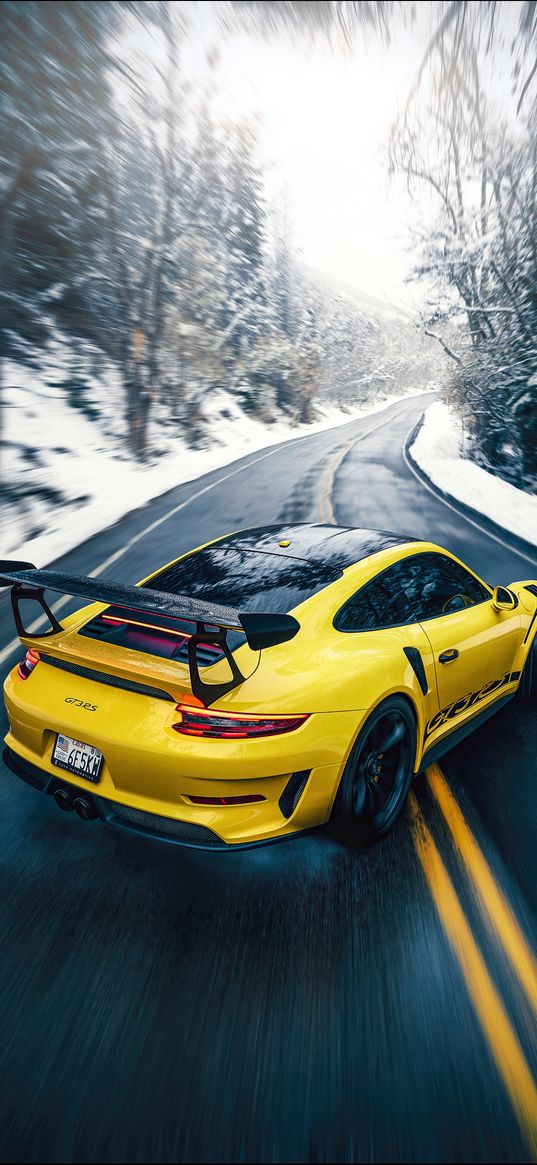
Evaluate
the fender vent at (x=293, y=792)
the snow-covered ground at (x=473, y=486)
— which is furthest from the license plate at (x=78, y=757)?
the snow-covered ground at (x=473, y=486)

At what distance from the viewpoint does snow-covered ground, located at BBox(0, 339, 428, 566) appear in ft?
44.6

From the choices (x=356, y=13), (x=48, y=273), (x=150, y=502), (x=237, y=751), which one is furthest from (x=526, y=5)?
(x=237, y=751)

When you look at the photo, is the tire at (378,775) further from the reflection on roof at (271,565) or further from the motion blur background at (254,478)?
the reflection on roof at (271,565)

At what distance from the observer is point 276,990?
2.44 metres

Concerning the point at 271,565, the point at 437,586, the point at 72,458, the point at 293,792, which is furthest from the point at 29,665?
the point at 72,458

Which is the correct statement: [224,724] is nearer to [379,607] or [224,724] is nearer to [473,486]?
[379,607]

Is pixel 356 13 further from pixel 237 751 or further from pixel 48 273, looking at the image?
pixel 237 751

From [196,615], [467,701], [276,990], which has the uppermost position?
[196,615]

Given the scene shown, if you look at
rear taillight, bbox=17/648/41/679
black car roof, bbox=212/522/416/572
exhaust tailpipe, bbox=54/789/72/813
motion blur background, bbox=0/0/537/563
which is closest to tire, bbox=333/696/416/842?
black car roof, bbox=212/522/416/572

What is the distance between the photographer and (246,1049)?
2.20 meters

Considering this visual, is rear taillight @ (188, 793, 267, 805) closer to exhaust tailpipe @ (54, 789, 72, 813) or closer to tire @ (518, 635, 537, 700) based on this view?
exhaust tailpipe @ (54, 789, 72, 813)

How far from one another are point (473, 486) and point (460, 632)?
1569cm

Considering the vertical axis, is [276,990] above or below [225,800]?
below

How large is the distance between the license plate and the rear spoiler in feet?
1.80
